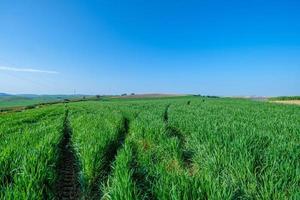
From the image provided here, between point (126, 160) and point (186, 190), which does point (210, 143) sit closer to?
point (126, 160)

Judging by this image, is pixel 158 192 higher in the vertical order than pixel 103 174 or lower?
higher

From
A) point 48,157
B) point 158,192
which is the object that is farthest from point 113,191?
point 48,157

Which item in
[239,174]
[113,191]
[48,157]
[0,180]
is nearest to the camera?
[113,191]

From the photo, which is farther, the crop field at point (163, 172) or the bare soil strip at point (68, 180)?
the bare soil strip at point (68, 180)

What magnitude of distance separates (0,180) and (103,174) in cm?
198

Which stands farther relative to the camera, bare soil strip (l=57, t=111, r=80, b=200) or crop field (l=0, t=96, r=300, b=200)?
bare soil strip (l=57, t=111, r=80, b=200)

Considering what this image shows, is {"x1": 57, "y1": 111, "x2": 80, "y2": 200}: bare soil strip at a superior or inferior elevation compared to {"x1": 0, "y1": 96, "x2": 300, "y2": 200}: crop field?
inferior

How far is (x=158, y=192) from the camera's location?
363cm

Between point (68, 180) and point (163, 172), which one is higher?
point (163, 172)

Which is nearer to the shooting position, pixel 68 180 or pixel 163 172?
pixel 163 172

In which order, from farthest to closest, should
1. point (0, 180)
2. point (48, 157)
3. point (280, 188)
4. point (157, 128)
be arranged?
point (157, 128), point (48, 157), point (0, 180), point (280, 188)

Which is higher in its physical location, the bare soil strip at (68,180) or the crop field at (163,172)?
the crop field at (163,172)

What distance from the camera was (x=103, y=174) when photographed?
242 inches

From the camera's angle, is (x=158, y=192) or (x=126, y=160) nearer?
(x=158, y=192)
